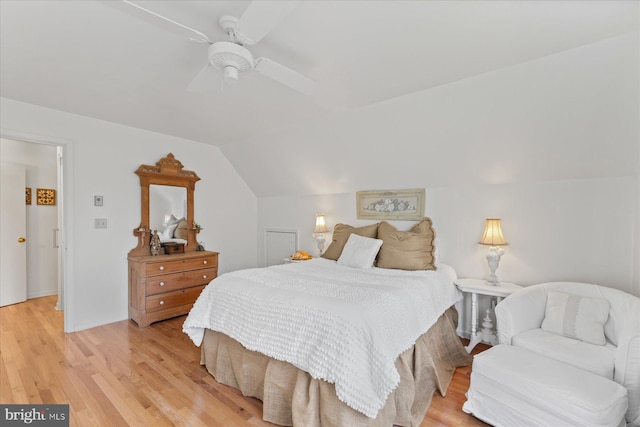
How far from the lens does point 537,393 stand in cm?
151

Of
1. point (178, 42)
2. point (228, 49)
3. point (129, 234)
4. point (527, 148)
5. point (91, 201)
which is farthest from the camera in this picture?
point (129, 234)

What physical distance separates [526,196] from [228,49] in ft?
9.10

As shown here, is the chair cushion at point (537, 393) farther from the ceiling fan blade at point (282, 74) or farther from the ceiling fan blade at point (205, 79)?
the ceiling fan blade at point (205, 79)

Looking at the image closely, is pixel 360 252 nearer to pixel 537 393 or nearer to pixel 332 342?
pixel 332 342

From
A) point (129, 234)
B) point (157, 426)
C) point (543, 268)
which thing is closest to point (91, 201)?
point (129, 234)

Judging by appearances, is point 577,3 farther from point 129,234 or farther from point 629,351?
point 129,234

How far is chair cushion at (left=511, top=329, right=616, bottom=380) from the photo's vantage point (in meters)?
1.66

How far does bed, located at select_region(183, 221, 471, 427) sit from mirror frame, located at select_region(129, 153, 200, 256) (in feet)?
6.13

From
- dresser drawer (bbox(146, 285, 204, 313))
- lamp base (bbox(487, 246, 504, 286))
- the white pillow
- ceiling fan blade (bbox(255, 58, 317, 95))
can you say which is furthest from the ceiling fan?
dresser drawer (bbox(146, 285, 204, 313))

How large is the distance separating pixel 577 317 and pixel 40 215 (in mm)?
6526

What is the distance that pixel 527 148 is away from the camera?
242cm

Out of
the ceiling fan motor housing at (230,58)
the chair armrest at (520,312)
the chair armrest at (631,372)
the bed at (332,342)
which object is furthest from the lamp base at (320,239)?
the chair armrest at (631,372)

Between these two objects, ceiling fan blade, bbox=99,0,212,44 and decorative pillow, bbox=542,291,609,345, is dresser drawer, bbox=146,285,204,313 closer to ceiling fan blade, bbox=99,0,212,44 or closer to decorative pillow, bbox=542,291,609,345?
ceiling fan blade, bbox=99,0,212,44

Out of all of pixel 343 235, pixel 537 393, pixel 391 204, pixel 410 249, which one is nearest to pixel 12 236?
pixel 343 235
